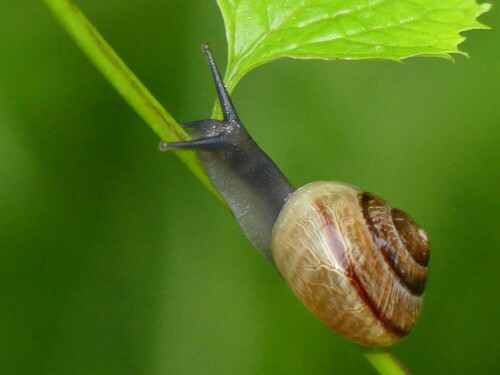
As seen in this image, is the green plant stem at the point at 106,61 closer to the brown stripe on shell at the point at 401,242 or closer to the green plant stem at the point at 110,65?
the green plant stem at the point at 110,65

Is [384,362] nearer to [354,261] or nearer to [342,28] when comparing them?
[354,261]

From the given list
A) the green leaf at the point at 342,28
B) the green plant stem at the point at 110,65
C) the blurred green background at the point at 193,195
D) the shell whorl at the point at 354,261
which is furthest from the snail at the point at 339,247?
the blurred green background at the point at 193,195

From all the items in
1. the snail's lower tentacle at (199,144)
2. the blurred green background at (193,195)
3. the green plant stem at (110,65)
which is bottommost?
the blurred green background at (193,195)

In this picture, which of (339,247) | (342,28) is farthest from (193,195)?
(342,28)

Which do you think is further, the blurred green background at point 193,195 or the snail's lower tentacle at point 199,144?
the blurred green background at point 193,195

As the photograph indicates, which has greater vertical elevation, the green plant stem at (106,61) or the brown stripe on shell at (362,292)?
the green plant stem at (106,61)

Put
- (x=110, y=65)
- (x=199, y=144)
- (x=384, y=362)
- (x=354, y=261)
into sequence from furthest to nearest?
1. (x=354, y=261)
2. (x=199, y=144)
3. (x=384, y=362)
4. (x=110, y=65)

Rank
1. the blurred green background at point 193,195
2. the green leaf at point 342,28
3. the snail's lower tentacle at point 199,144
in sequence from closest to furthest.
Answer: the snail's lower tentacle at point 199,144
the green leaf at point 342,28
the blurred green background at point 193,195

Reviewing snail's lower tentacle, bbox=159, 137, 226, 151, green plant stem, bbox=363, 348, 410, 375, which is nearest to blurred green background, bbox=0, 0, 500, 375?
snail's lower tentacle, bbox=159, 137, 226, 151

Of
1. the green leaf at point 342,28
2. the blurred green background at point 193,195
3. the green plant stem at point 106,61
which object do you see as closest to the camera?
the green plant stem at point 106,61
